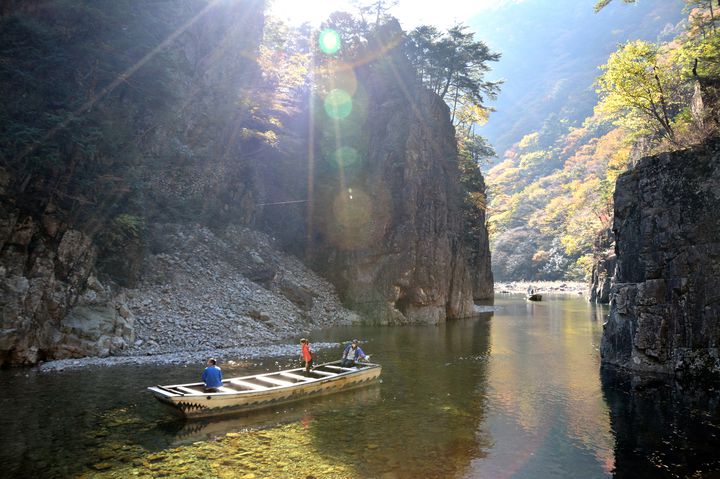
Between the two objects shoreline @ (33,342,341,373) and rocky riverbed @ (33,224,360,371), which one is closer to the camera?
shoreline @ (33,342,341,373)

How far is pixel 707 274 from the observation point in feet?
67.4

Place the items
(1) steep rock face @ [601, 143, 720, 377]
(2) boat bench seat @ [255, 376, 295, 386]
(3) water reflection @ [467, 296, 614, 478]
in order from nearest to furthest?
(3) water reflection @ [467, 296, 614, 478] < (2) boat bench seat @ [255, 376, 295, 386] < (1) steep rock face @ [601, 143, 720, 377]

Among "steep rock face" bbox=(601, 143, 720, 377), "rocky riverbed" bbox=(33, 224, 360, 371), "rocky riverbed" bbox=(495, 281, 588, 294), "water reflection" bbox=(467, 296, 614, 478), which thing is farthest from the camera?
"rocky riverbed" bbox=(495, 281, 588, 294)

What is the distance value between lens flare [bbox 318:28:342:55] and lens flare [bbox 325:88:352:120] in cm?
527

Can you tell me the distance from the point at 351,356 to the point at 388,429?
716 cm

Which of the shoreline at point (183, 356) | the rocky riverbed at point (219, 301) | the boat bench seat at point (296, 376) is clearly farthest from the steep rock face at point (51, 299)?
the boat bench seat at point (296, 376)

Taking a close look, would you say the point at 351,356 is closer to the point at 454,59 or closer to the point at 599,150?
the point at 454,59

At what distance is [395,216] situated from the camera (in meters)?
45.6

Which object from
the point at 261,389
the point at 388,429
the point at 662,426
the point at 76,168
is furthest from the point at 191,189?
the point at 662,426

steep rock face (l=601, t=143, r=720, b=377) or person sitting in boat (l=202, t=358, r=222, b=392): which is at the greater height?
steep rock face (l=601, t=143, r=720, b=377)

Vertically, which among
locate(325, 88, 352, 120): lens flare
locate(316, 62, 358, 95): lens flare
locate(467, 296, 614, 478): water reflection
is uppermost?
locate(316, 62, 358, 95): lens flare

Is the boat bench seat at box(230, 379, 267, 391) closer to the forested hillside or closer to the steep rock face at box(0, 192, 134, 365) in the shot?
the steep rock face at box(0, 192, 134, 365)

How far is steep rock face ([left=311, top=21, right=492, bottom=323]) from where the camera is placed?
144 feet

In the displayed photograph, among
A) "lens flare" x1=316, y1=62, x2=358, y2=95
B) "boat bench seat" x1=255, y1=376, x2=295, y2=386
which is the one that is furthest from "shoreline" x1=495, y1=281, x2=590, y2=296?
"boat bench seat" x1=255, y1=376, x2=295, y2=386
